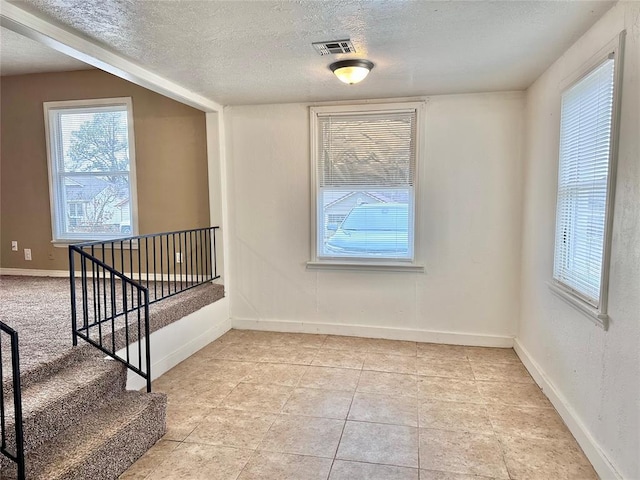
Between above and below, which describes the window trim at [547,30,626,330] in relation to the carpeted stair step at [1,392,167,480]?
above

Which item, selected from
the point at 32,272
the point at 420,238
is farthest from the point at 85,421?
the point at 32,272

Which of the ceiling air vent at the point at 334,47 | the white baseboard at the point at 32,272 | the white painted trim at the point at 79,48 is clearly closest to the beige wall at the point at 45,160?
the white baseboard at the point at 32,272

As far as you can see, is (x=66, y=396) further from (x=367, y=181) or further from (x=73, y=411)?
(x=367, y=181)

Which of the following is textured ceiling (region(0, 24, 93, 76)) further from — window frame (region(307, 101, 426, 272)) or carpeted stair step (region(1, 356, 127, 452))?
carpeted stair step (region(1, 356, 127, 452))

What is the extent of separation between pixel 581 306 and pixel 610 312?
0.32 metres

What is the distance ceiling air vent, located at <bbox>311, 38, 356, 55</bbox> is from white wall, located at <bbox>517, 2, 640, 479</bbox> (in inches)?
54.2

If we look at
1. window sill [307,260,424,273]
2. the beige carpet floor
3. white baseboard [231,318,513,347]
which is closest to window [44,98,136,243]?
the beige carpet floor

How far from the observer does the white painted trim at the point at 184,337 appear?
337cm

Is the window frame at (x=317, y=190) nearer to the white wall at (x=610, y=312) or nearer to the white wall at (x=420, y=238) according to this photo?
the white wall at (x=420, y=238)

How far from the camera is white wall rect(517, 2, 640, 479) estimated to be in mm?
1929

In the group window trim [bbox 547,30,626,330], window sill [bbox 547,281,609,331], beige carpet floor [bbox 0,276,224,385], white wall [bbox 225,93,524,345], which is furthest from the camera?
white wall [bbox 225,93,524,345]

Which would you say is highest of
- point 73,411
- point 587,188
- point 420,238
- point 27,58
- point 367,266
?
point 27,58

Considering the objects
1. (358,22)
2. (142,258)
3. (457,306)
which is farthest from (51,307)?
(457,306)

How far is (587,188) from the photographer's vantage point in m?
2.46
